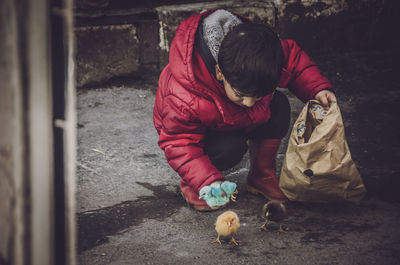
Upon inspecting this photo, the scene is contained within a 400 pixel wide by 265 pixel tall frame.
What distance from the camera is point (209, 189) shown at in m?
2.19

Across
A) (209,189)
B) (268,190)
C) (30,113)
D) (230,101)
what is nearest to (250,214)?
(268,190)

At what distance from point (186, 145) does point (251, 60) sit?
57cm

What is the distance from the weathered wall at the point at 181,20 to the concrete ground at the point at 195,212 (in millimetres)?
632

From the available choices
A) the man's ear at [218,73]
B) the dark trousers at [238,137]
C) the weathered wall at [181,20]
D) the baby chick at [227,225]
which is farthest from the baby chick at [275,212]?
the weathered wall at [181,20]

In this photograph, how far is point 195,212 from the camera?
8.25ft

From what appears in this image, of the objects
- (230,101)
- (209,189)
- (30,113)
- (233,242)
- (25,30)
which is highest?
(25,30)

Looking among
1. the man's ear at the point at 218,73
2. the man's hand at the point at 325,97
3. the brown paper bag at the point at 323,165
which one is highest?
the man's ear at the point at 218,73

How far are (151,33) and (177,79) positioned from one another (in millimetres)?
2292

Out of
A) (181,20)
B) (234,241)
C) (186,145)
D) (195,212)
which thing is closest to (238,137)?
(186,145)

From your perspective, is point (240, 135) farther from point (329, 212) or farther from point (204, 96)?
point (329, 212)

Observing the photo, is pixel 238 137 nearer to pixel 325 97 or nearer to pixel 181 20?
pixel 325 97

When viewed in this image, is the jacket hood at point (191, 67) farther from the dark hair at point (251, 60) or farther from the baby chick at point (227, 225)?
the baby chick at point (227, 225)

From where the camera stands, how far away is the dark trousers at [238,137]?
252 cm

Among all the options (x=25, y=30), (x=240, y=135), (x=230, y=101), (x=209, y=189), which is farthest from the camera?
(x=240, y=135)
